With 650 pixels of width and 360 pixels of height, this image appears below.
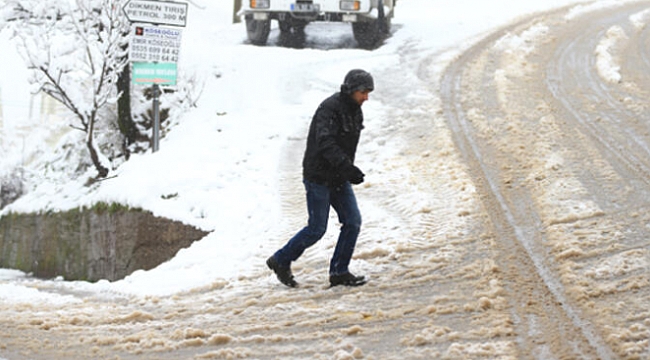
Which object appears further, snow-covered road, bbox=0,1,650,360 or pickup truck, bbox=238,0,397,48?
pickup truck, bbox=238,0,397,48

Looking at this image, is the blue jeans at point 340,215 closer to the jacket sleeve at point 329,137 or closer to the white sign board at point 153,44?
the jacket sleeve at point 329,137

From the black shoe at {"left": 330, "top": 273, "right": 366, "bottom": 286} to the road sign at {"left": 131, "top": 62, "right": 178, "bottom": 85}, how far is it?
4521 mm

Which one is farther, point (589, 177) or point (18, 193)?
point (18, 193)

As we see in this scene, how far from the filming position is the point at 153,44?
31.7 feet

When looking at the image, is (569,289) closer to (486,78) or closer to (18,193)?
(486,78)

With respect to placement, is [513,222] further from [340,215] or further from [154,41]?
[154,41]

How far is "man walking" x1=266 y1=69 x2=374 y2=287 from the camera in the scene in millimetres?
5705

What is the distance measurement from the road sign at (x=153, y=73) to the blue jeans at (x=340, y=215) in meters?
4.30

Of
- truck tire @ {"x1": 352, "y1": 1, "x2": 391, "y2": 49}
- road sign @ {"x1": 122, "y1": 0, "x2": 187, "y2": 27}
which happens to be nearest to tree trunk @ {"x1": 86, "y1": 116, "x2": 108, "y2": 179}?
road sign @ {"x1": 122, "y1": 0, "x2": 187, "y2": 27}

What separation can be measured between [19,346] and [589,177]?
5.54 m

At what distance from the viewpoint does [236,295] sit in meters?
6.34

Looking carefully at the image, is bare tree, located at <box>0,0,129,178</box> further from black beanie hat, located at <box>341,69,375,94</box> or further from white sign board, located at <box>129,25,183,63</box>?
black beanie hat, located at <box>341,69,375,94</box>

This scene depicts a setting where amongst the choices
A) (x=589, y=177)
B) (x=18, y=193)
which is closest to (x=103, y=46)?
(x=18, y=193)

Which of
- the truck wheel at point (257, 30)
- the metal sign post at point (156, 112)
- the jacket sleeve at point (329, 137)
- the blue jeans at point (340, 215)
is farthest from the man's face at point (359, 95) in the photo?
the truck wheel at point (257, 30)
